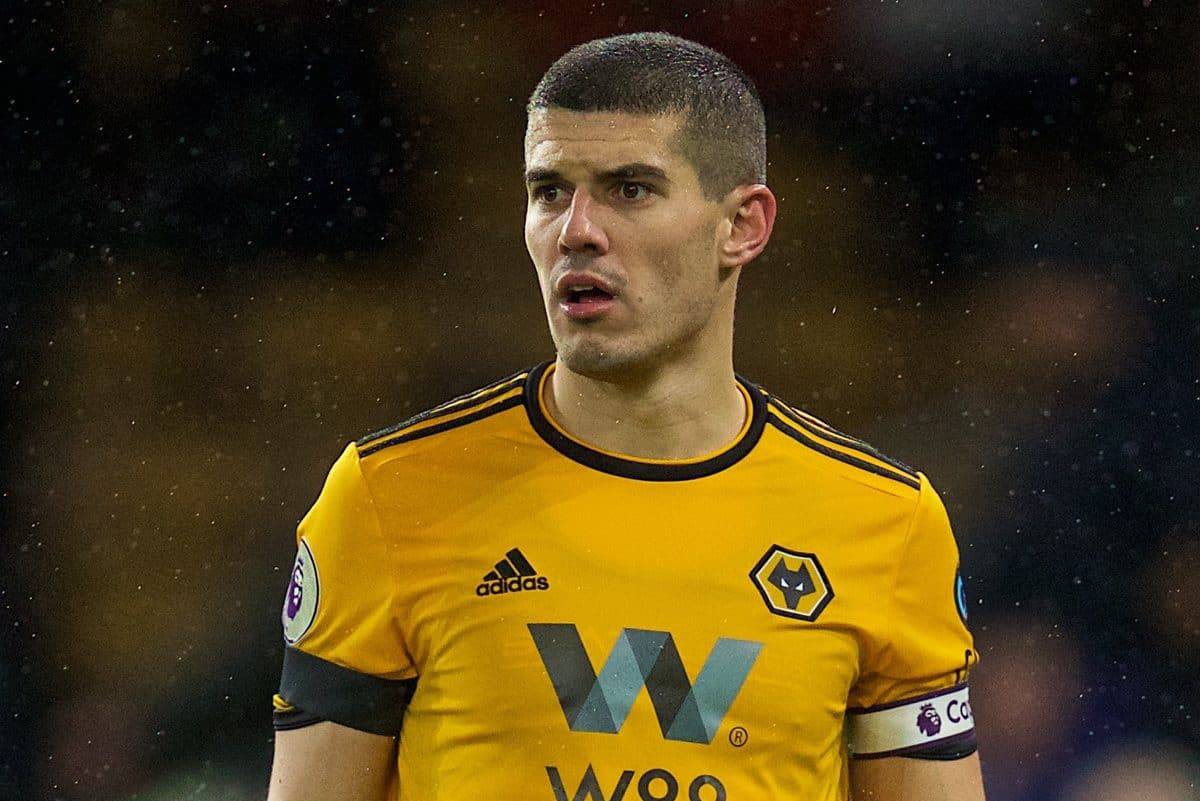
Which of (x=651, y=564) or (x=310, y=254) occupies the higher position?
(x=310, y=254)

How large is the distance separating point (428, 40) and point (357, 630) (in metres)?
2.99

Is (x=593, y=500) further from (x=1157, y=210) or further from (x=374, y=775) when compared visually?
(x=1157, y=210)

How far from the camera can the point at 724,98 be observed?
7.84ft

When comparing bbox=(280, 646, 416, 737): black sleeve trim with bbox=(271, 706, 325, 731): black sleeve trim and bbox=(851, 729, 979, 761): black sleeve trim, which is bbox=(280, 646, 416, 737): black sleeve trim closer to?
bbox=(271, 706, 325, 731): black sleeve trim

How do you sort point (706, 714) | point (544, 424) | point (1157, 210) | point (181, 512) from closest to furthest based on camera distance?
point (706, 714) → point (544, 424) → point (181, 512) → point (1157, 210)

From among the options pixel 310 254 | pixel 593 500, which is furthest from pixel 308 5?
pixel 593 500

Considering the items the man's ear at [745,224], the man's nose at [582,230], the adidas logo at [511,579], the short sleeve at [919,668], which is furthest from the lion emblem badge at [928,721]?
the man's nose at [582,230]

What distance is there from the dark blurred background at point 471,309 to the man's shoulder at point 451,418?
7.30ft

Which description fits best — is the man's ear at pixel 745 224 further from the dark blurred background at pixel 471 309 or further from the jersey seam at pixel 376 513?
the dark blurred background at pixel 471 309

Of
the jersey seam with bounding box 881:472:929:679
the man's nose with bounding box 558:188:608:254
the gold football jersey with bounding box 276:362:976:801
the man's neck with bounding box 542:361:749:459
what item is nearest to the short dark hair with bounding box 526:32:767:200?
the man's nose with bounding box 558:188:608:254

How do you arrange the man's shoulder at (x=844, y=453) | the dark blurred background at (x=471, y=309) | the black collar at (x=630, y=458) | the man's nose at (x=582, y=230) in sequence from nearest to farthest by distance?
1. the man's nose at (x=582, y=230)
2. the black collar at (x=630, y=458)
3. the man's shoulder at (x=844, y=453)
4. the dark blurred background at (x=471, y=309)

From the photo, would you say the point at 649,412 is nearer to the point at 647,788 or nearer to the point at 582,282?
the point at 582,282

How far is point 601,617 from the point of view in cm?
231

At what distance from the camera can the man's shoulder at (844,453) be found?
2508mm
